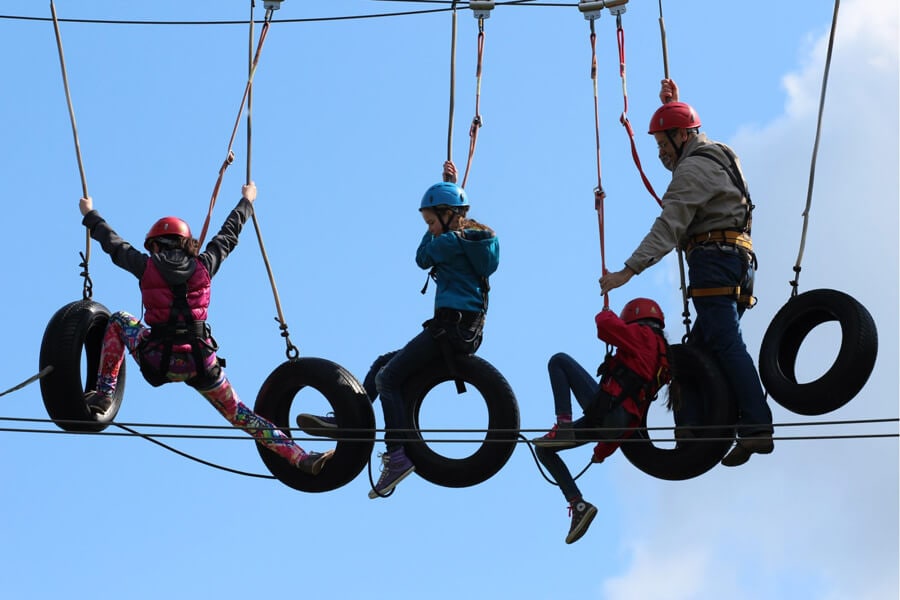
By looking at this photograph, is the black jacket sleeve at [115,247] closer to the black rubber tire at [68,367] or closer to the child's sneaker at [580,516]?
the black rubber tire at [68,367]

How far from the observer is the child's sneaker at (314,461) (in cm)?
1271

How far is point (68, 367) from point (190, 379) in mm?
731

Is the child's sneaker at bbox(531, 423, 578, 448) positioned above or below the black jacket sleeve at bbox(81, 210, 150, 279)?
below

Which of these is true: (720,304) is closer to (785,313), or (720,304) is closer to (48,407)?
(785,313)

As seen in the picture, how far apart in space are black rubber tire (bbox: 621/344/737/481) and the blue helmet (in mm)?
1484

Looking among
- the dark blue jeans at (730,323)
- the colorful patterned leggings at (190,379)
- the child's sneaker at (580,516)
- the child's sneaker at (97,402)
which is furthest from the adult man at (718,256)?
the child's sneaker at (97,402)

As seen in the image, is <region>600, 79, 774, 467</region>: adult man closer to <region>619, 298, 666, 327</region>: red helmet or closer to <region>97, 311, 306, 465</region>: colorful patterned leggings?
<region>619, 298, 666, 327</region>: red helmet

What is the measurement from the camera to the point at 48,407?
1262 centimetres

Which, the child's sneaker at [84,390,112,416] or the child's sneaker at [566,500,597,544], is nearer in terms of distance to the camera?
the child's sneaker at [566,500,597,544]

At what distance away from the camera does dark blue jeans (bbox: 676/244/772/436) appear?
12.2m

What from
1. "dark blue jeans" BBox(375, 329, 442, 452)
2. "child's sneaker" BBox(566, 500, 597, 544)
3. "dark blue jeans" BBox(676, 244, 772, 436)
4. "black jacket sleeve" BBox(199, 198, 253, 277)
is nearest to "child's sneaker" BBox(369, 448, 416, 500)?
"dark blue jeans" BBox(375, 329, 442, 452)

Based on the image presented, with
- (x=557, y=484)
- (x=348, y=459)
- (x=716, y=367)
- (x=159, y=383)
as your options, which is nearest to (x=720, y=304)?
(x=716, y=367)

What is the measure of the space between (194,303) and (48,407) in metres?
1.09

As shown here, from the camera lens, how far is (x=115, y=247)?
41.3 ft
